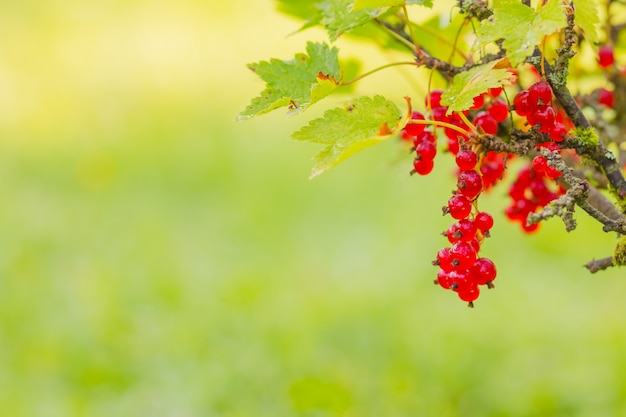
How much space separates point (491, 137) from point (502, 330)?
2143 millimetres

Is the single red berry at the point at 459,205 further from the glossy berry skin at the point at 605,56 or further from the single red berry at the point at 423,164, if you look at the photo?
the glossy berry skin at the point at 605,56

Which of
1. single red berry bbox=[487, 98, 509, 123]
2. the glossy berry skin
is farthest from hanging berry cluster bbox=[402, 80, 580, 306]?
the glossy berry skin

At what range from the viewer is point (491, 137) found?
116 cm

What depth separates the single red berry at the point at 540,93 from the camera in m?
1.14

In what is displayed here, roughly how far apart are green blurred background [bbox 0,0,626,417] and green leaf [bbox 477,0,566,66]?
1.86ft

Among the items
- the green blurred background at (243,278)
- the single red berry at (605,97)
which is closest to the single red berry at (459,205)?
the green blurred background at (243,278)

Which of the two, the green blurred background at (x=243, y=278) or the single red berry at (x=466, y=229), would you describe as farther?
the green blurred background at (x=243, y=278)

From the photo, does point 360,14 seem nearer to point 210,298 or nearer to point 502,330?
point 502,330

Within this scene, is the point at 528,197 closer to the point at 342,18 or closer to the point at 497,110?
the point at 497,110

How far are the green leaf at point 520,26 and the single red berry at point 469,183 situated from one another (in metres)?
0.19

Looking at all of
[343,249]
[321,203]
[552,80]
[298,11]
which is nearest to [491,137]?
[552,80]

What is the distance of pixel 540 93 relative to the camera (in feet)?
3.74

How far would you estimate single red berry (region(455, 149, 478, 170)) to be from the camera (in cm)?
113

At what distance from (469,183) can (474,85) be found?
0.14 metres
